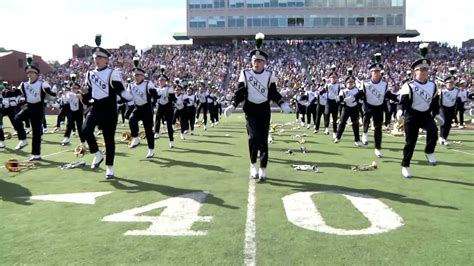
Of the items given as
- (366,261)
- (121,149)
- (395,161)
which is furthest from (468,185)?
(121,149)

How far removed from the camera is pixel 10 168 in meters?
9.43

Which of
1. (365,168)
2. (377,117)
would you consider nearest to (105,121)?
(365,168)

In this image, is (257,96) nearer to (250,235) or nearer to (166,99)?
(250,235)

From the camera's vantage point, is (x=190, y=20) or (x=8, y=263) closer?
(x=8, y=263)

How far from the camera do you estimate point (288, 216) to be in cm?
583

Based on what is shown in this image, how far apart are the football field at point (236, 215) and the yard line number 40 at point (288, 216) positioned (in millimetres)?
13

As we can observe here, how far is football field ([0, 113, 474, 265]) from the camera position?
4.46 m

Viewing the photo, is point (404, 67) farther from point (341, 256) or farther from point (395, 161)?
point (341, 256)

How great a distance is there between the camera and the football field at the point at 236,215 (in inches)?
175

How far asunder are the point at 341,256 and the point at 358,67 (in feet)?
178

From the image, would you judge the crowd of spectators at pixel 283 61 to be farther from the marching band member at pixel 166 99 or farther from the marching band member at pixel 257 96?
the marching band member at pixel 257 96

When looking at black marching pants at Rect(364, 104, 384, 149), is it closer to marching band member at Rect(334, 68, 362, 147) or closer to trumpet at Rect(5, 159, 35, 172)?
marching band member at Rect(334, 68, 362, 147)

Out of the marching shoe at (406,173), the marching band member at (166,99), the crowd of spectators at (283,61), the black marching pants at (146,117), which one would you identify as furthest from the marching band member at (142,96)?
the crowd of spectators at (283,61)

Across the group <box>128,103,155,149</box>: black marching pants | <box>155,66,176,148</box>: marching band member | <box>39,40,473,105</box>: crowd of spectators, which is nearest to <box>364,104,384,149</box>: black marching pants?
<box>128,103,155,149</box>: black marching pants
